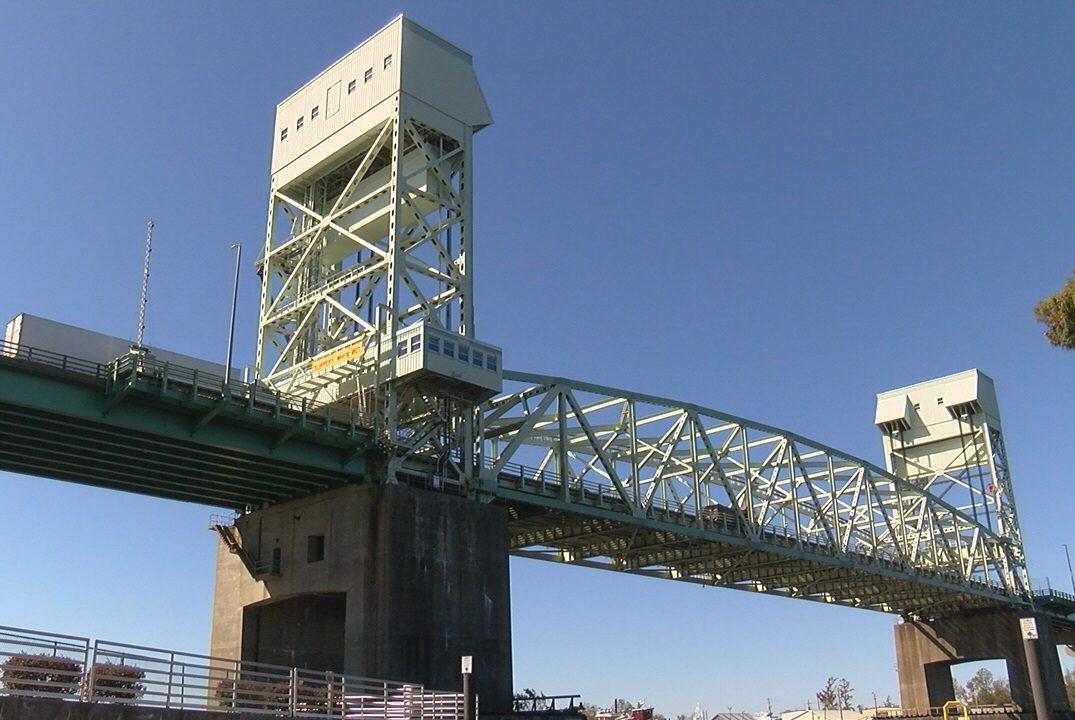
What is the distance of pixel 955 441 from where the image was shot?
124500 mm

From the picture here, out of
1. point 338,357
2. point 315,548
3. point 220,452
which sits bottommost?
point 315,548

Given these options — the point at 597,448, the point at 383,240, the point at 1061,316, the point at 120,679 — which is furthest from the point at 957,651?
the point at 120,679

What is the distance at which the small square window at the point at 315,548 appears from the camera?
55.9 m

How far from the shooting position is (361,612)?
51.3 m

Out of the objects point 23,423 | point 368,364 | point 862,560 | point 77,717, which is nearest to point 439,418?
point 368,364

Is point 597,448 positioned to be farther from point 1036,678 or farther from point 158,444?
point 1036,678

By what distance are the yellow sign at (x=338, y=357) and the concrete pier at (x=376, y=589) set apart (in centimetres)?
744

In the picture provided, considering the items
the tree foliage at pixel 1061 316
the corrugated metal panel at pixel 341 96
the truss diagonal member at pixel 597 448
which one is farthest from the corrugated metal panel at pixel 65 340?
the tree foliage at pixel 1061 316

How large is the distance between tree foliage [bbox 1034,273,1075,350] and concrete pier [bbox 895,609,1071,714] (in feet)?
311

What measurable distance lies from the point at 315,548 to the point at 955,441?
295ft

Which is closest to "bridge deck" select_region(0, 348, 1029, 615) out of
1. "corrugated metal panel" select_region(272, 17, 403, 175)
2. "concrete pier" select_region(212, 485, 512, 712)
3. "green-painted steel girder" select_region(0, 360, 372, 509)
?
"green-painted steel girder" select_region(0, 360, 372, 509)

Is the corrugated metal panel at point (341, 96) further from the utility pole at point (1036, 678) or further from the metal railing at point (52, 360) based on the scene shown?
the utility pole at point (1036, 678)

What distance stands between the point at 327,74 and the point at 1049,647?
97.5 meters

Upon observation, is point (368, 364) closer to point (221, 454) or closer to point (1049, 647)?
point (221, 454)
